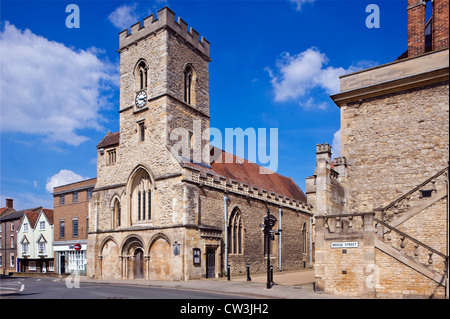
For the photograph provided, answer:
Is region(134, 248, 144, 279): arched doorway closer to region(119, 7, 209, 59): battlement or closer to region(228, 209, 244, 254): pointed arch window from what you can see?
region(228, 209, 244, 254): pointed arch window

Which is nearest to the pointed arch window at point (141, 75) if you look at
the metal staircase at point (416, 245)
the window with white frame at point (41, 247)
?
the metal staircase at point (416, 245)

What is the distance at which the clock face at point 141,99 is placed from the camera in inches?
1138

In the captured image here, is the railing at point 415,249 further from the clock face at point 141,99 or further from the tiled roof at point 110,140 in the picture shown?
the tiled roof at point 110,140

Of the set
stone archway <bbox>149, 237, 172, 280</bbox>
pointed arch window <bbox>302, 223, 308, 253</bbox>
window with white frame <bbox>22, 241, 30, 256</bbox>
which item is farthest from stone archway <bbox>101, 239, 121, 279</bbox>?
window with white frame <bbox>22, 241, 30, 256</bbox>

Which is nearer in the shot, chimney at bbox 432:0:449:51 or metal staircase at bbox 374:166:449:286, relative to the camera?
metal staircase at bbox 374:166:449:286

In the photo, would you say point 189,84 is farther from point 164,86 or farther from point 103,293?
point 103,293

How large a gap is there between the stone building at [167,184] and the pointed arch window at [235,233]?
69 millimetres

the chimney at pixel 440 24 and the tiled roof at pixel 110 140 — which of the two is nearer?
the chimney at pixel 440 24

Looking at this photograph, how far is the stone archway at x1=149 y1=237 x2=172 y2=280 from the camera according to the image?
25.0 metres

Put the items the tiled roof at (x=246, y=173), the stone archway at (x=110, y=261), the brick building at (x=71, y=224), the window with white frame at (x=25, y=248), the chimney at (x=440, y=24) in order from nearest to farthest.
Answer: the chimney at (x=440, y=24) → the stone archway at (x=110, y=261) → the tiled roof at (x=246, y=173) → the brick building at (x=71, y=224) → the window with white frame at (x=25, y=248)

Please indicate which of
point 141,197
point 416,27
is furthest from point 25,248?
point 416,27

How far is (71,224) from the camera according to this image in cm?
4050

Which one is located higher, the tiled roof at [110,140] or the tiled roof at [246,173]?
the tiled roof at [110,140]

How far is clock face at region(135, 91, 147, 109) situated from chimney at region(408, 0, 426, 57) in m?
17.2
